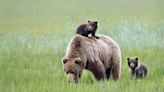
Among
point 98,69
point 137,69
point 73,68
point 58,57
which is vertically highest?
point 73,68

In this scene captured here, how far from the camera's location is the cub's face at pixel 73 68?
305 inches

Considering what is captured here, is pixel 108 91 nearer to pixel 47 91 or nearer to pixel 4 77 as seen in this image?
pixel 47 91

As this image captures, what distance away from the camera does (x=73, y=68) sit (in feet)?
25.6

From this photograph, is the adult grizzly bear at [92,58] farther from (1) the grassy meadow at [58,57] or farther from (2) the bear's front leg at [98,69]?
(1) the grassy meadow at [58,57]

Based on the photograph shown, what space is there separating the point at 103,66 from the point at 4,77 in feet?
5.90

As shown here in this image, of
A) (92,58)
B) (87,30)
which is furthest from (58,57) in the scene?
(92,58)

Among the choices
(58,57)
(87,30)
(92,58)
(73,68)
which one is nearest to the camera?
(73,68)

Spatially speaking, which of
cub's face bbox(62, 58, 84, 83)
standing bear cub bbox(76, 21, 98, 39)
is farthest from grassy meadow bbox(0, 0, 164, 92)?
standing bear cub bbox(76, 21, 98, 39)

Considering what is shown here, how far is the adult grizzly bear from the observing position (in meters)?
7.86

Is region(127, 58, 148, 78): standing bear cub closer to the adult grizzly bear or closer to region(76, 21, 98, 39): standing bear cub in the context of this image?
the adult grizzly bear

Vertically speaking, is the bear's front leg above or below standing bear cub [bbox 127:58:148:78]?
above

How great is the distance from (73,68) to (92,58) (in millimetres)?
608

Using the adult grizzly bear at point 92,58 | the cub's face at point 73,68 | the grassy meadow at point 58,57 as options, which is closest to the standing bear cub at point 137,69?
the grassy meadow at point 58,57

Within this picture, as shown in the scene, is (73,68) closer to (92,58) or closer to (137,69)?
(92,58)
